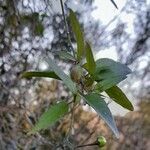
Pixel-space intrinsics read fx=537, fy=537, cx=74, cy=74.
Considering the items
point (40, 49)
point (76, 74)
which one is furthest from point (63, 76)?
point (40, 49)

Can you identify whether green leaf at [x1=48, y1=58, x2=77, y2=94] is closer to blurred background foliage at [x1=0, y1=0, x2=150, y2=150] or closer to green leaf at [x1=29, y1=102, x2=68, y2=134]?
green leaf at [x1=29, y1=102, x2=68, y2=134]

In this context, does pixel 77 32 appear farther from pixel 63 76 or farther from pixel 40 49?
pixel 40 49

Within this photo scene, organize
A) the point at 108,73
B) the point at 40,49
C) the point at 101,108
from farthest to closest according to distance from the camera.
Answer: the point at 40,49 < the point at 108,73 < the point at 101,108

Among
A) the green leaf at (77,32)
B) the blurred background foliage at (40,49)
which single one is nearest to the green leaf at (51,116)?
the green leaf at (77,32)

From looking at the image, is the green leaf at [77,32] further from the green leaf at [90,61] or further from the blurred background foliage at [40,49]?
the blurred background foliage at [40,49]

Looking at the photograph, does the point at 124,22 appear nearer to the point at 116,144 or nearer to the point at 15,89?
the point at 15,89
